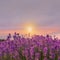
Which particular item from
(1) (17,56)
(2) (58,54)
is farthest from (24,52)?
(2) (58,54)

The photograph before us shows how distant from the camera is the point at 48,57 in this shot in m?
6.20

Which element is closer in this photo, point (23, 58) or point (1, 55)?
point (23, 58)

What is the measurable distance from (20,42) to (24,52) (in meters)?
1.23

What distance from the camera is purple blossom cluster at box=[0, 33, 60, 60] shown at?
20.1 ft

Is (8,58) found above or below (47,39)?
below

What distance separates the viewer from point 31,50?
623cm

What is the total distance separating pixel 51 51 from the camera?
633cm

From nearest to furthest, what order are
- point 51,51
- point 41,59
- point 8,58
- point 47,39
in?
point 41,59
point 51,51
point 8,58
point 47,39

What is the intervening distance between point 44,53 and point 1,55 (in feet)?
4.43

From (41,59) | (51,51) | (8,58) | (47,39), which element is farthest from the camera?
(47,39)

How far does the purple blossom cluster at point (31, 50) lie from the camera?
613cm

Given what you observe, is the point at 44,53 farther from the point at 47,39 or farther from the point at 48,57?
the point at 47,39

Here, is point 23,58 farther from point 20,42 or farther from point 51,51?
point 20,42

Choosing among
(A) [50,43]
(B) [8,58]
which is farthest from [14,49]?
(A) [50,43]
